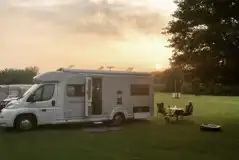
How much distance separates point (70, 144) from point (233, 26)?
978 cm

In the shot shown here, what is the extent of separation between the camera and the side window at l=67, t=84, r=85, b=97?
62.8 ft

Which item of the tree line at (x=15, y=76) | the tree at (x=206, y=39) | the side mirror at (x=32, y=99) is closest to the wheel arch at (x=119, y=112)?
the side mirror at (x=32, y=99)

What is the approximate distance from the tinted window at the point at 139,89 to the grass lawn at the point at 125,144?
2.49 metres

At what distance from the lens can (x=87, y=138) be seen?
15.7m

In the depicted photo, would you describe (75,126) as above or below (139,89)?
below

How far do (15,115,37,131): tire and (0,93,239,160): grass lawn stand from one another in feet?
1.47

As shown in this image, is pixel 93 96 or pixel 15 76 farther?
pixel 15 76

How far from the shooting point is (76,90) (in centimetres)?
1938

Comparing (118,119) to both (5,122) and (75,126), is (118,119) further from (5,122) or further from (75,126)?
(5,122)

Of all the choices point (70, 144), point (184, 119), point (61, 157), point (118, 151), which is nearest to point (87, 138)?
point (70, 144)

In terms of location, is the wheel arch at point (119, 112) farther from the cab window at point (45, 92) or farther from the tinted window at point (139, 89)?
the cab window at point (45, 92)

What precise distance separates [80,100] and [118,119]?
232cm

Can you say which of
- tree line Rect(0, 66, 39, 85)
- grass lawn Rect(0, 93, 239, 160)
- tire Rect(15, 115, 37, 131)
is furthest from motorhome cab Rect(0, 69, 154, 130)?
tree line Rect(0, 66, 39, 85)

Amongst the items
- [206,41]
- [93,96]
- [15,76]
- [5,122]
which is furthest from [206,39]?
[15,76]
